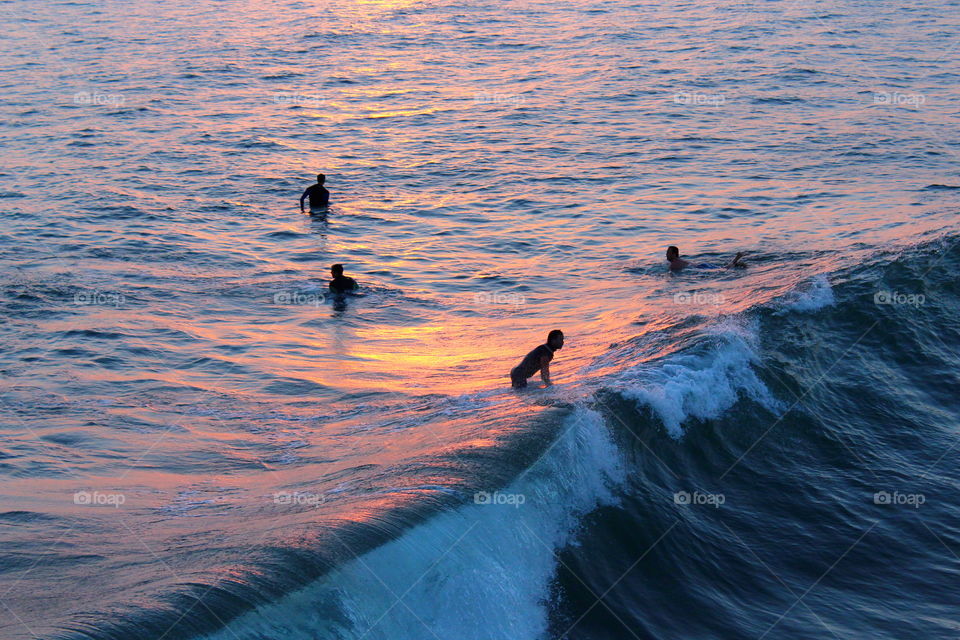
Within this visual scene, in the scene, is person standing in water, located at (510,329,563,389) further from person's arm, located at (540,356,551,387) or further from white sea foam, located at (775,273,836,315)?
white sea foam, located at (775,273,836,315)

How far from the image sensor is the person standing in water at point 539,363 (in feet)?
37.4

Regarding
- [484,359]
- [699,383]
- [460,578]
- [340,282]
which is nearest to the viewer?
[460,578]

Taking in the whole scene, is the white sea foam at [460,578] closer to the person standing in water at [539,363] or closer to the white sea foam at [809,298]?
the person standing in water at [539,363]

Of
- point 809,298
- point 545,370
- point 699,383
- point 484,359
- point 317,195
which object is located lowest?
point 484,359

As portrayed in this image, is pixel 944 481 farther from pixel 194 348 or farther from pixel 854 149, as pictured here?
pixel 854 149

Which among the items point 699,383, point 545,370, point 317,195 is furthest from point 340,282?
point 699,383

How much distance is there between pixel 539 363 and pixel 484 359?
7.40 ft

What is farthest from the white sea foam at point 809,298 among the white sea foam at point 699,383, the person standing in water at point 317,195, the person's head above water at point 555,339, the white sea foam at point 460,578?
the person standing in water at point 317,195

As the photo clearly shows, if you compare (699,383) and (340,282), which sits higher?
(340,282)

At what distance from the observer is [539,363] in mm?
11570

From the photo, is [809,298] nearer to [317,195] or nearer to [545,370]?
[545,370]

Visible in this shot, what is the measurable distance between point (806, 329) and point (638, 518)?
551cm

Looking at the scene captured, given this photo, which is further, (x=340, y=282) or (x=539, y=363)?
(x=340, y=282)

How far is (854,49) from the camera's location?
3412 cm
